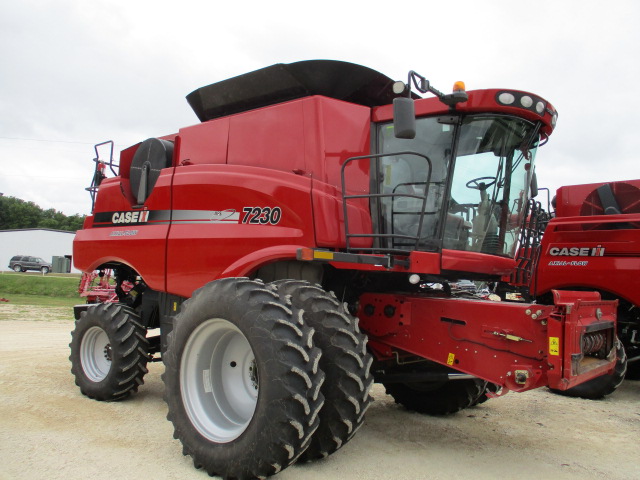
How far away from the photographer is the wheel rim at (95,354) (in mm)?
5906

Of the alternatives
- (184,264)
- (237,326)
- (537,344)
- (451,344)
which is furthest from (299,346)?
(184,264)

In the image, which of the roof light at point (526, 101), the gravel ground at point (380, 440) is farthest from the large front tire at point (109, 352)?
the roof light at point (526, 101)

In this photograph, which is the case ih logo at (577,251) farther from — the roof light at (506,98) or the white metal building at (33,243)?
the white metal building at (33,243)

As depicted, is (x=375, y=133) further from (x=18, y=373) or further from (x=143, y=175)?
(x=18, y=373)

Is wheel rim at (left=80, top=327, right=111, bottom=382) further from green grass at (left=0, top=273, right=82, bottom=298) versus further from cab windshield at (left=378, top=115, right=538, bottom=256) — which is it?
green grass at (left=0, top=273, right=82, bottom=298)

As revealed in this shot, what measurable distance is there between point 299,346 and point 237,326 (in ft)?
1.68

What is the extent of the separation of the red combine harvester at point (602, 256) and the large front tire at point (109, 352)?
523cm

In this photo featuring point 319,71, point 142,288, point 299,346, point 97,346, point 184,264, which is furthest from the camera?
point 142,288

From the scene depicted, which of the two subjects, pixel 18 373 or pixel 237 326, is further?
pixel 18 373

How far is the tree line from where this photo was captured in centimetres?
8494

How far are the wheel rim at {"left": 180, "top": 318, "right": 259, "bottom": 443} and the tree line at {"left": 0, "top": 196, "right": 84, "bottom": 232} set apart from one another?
285ft

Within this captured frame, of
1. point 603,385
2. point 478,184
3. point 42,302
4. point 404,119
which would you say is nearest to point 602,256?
point 603,385

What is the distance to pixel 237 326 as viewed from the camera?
365 cm

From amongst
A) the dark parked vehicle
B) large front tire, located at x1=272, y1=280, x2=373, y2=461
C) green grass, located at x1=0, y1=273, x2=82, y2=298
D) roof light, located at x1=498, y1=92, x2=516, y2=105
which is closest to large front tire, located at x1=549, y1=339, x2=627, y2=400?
roof light, located at x1=498, y1=92, x2=516, y2=105
